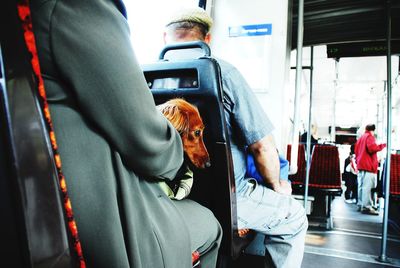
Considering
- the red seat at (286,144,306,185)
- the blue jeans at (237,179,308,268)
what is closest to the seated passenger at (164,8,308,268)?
the blue jeans at (237,179,308,268)

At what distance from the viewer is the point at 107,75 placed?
61cm

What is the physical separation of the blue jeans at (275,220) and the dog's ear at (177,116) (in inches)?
21.7

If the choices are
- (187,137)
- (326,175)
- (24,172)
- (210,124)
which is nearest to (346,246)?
(326,175)

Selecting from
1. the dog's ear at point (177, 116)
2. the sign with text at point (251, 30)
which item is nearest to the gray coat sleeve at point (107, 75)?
the dog's ear at point (177, 116)

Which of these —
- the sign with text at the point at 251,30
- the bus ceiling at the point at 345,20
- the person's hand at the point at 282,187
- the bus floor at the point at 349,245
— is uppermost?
the bus ceiling at the point at 345,20

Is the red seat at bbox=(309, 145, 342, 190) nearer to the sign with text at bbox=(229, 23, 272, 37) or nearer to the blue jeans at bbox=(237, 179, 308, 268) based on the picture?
the sign with text at bbox=(229, 23, 272, 37)

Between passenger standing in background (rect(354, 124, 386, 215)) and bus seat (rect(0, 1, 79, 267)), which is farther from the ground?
bus seat (rect(0, 1, 79, 267))

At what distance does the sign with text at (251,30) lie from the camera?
275 centimetres

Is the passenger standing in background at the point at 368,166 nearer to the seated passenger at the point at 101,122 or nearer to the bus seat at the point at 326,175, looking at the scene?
the bus seat at the point at 326,175

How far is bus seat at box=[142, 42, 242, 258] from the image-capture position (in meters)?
1.15

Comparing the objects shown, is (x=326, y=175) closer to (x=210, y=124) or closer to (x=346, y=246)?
(x=346, y=246)

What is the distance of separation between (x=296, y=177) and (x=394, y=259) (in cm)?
187

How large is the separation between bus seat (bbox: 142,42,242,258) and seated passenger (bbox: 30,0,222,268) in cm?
47

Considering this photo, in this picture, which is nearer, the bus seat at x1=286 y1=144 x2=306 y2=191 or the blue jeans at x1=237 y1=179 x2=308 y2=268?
the blue jeans at x1=237 y1=179 x2=308 y2=268
